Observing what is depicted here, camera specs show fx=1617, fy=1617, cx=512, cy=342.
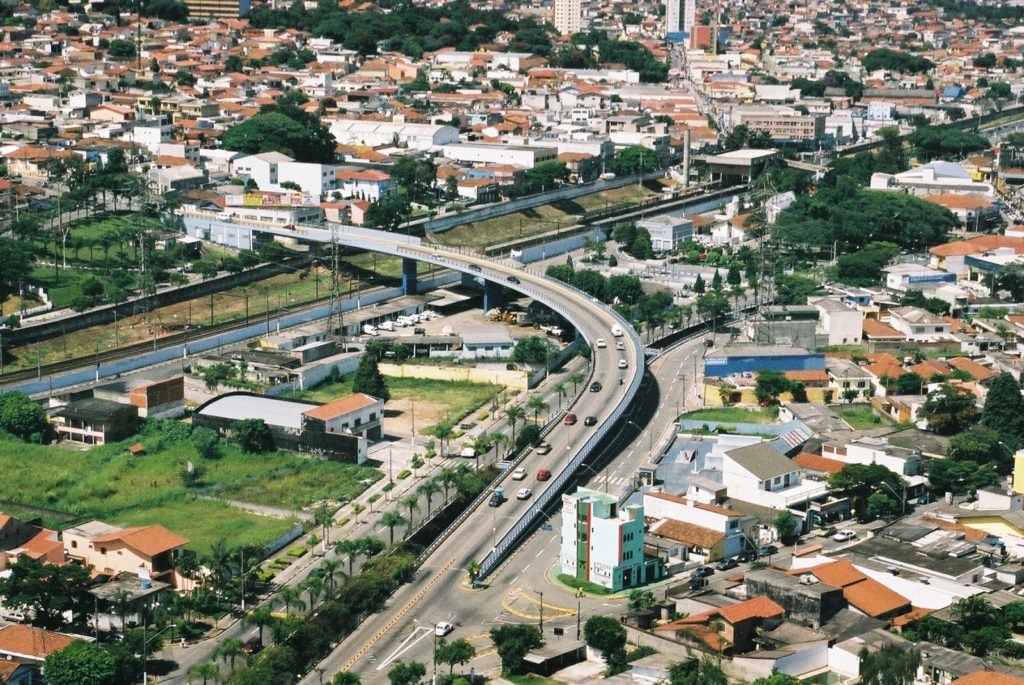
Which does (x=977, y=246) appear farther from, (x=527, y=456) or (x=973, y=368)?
(x=527, y=456)

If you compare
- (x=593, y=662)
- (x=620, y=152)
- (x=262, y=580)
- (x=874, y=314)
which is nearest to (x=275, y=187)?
(x=620, y=152)

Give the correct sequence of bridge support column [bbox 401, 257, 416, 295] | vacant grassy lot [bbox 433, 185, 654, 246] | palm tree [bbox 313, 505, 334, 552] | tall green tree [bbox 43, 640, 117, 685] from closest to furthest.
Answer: tall green tree [bbox 43, 640, 117, 685]
palm tree [bbox 313, 505, 334, 552]
bridge support column [bbox 401, 257, 416, 295]
vacant grassy lot [bbox 433, 185, 654, 246]

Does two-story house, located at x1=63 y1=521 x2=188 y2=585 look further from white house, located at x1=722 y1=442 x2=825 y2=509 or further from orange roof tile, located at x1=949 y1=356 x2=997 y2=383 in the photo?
orange roof tile, located at x1=949 y1=356 x2=997 y2=383

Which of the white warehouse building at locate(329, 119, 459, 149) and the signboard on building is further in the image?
the white warehouse building at locate(329, 119, 459, 149)

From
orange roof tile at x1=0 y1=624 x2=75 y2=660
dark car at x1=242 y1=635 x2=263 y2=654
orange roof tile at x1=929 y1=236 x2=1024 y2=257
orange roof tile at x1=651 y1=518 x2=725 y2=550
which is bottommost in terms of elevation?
dark car at x1=242 y1=635 x2=263 y2=654

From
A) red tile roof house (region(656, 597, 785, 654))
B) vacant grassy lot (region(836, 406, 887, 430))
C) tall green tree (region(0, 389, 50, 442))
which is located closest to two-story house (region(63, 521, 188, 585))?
tall green tree (region(0, 389, 50, 442))

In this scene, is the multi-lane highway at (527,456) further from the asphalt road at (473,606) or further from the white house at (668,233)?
the white house at (668,233)

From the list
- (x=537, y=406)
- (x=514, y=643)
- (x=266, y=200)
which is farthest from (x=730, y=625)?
(x=266, y=200)
